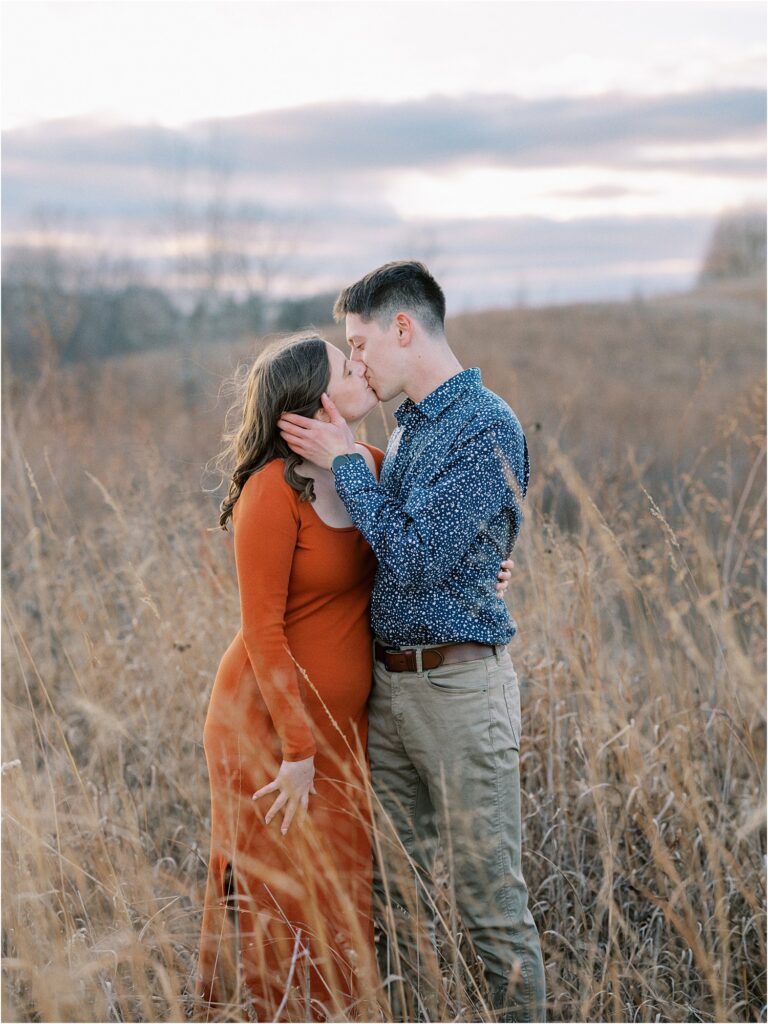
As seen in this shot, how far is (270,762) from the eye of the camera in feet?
8.19

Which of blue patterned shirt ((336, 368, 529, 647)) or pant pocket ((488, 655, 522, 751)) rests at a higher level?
blue patterned shirt ((336, 368, 529, 647))

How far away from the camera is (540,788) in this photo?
3326mm

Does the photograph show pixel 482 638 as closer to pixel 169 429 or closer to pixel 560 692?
pixel 560 692

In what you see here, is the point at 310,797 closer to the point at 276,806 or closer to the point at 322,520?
the point at 276,806

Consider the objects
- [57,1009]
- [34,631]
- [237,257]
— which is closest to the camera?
Result: [57,1009]

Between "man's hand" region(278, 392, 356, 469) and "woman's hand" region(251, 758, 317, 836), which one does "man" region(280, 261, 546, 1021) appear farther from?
"woman's hand" region(251, 758, 317, 836)

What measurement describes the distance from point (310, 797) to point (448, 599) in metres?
0.70

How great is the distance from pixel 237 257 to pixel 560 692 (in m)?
26.2

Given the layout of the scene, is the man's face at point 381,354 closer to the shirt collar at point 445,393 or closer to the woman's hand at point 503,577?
the shirt collar at point 445,393

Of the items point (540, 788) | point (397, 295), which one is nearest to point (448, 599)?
point (397, 295)

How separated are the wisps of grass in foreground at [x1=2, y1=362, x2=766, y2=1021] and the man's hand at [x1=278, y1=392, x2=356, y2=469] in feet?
2.10

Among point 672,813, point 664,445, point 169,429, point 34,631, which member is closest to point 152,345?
point 169,429

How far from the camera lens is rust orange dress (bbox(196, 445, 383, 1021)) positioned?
95.3 inches

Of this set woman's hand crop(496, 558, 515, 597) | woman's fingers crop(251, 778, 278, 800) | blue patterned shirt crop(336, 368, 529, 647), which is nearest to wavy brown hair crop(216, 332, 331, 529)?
blue patterned shirt crop(336, 368, 529, 647)
